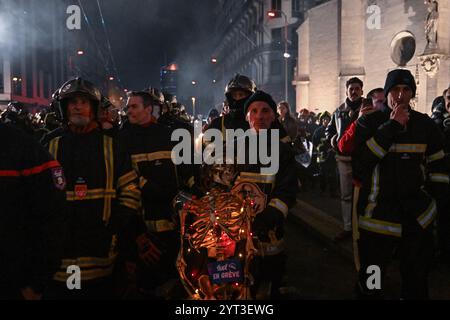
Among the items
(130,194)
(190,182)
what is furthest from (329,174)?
(130,194)

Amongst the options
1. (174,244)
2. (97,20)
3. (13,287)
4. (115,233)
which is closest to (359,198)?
(174,244)

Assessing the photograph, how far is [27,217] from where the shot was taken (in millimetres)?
2494

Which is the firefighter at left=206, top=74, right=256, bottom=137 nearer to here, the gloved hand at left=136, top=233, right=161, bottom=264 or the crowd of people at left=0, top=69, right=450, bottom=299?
the crowd of people at left=0, top=69, right=450, bottom=299

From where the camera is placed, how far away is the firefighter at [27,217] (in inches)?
94.7

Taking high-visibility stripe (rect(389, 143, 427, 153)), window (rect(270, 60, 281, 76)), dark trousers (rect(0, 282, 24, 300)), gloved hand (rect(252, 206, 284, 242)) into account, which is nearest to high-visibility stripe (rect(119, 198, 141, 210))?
gloved hand (rect(252, 206, 284, 242))

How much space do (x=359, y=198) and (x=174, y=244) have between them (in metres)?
1.97

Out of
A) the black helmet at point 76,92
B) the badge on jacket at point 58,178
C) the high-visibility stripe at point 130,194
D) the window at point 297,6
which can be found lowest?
the high-visibility stripe at point 130,194

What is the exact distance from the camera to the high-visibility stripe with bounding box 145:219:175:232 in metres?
4.63

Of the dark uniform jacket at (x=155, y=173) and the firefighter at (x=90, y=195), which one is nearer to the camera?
the firefighter at (x=90, y=195)

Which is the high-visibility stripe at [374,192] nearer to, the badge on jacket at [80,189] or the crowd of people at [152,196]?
the crowd of people at [152,196]

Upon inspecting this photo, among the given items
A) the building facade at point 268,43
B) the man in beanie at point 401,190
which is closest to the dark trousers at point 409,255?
the man in beanie at point 401,190

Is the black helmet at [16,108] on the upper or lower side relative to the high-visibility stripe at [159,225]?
upper

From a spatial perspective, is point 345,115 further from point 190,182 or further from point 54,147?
point 54,147
